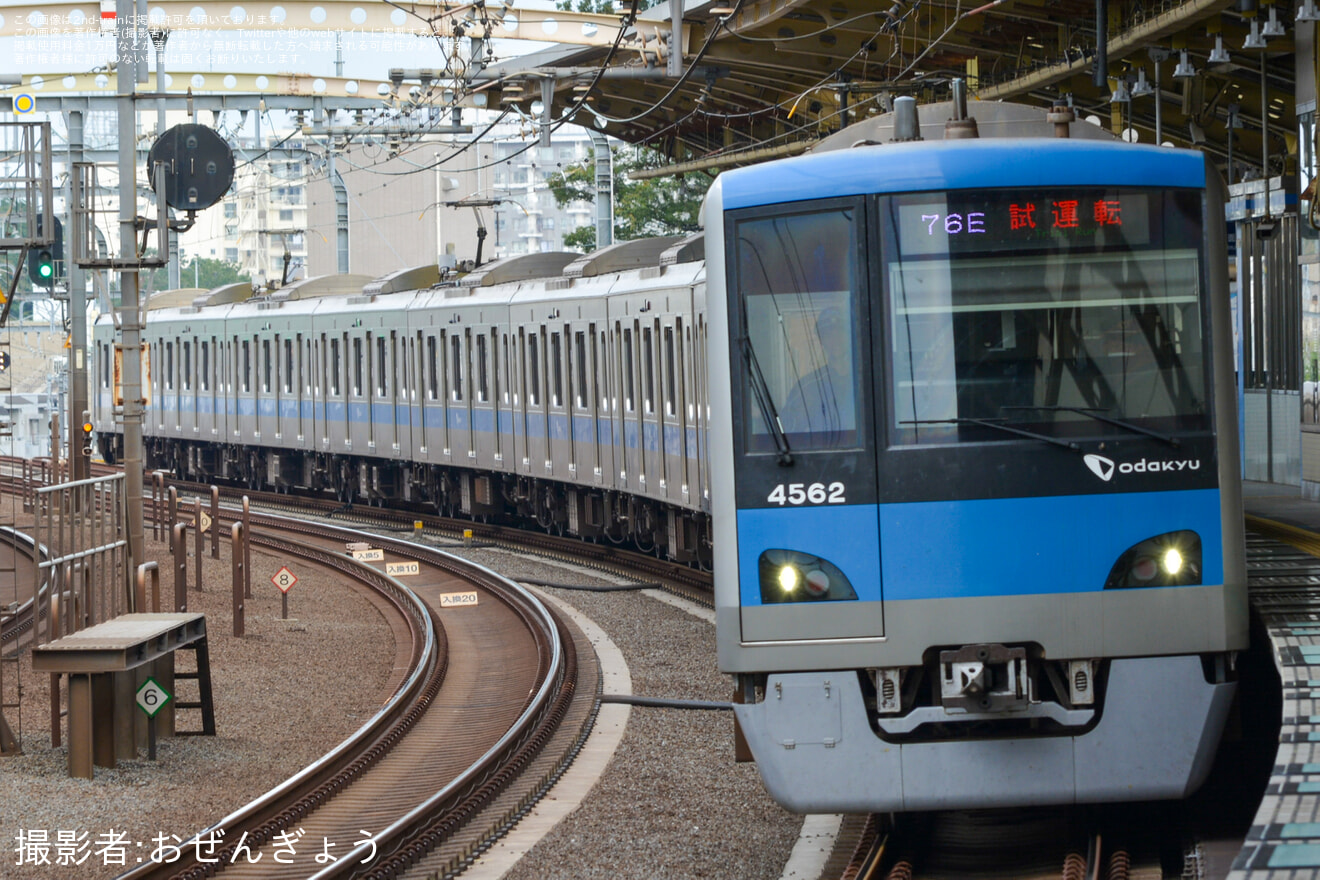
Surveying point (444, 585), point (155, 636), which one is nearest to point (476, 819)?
point (155, 636)

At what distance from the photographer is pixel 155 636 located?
9.77 metres

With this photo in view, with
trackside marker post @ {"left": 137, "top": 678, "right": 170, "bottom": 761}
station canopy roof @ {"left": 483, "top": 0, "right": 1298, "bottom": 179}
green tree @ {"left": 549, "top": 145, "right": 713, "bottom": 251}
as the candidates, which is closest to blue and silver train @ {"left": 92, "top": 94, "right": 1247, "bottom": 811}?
trackside marker post @ {"left": 137, "top": 678, "right": 170, "bottom": 761}

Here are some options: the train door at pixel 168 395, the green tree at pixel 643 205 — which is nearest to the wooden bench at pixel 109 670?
the train door at pixel 168 395

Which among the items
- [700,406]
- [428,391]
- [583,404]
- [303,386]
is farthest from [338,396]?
[700,406]

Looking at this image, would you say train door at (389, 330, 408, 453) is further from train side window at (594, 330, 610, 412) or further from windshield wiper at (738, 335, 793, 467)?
windshield wiper at (738, 335, 793, 467)

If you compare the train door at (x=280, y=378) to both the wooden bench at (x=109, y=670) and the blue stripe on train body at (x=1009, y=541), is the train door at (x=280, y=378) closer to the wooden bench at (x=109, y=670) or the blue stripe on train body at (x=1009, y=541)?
the wooden bench at (x=109, y=670)

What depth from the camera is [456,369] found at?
22828 mm

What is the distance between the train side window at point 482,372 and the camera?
2180 cm

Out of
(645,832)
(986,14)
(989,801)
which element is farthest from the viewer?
(986,14)

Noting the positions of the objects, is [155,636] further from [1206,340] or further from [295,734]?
[1206,340]

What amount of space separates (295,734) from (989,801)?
5722mm

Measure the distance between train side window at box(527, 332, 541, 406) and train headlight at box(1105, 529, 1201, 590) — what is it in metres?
14.1

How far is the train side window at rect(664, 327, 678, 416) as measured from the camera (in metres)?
15.7

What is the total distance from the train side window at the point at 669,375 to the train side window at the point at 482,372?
20.6 ft
